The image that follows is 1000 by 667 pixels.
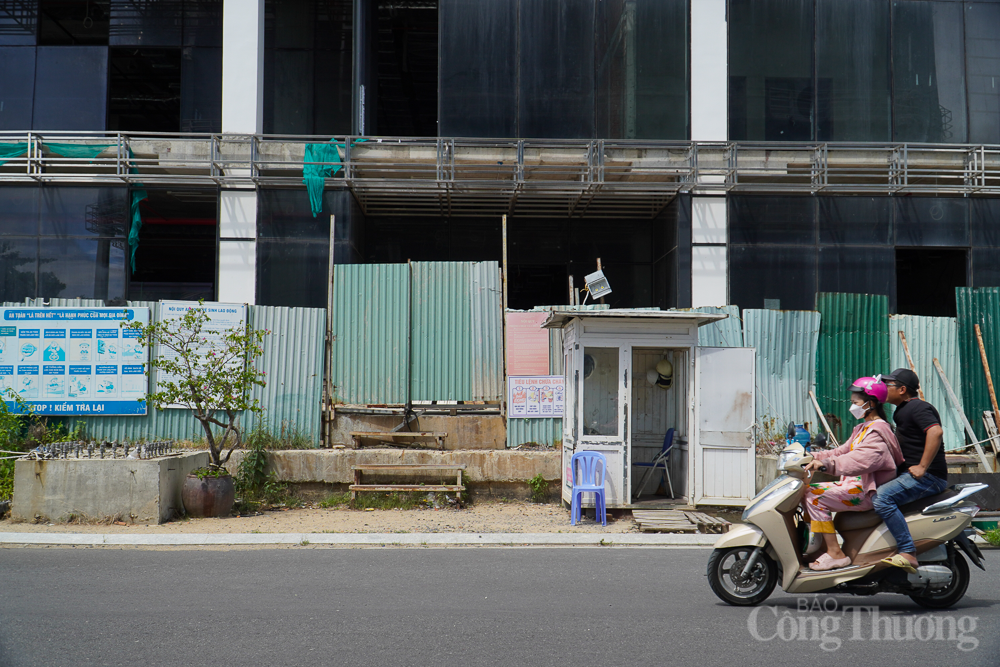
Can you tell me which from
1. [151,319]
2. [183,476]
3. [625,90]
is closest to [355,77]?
[625,90]

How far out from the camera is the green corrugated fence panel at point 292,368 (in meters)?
12.8

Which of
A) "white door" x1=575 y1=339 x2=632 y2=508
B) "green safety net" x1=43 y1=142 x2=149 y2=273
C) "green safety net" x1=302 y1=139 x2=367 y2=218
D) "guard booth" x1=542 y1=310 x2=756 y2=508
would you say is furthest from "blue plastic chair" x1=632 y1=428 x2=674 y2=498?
"green safety net" x1=43 y1=142 x2=149 y2=273

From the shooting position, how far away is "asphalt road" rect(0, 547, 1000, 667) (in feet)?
16.7

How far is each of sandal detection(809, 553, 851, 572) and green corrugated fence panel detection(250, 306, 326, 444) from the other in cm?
866

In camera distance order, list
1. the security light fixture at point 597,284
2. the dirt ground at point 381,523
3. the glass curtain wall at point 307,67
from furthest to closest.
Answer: the glass curtain wall at point 307,67 < the security light fixture at point 597,284 < the dirt ground at point 381,523

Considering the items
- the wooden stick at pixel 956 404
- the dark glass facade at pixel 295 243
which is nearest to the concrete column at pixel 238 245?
the dark glass facade at pixel 295 243

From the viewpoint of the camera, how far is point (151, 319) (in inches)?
507

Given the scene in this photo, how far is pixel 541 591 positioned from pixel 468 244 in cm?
1247

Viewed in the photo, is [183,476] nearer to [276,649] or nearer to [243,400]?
[243,400]

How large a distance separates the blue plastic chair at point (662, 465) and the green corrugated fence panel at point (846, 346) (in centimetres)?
303

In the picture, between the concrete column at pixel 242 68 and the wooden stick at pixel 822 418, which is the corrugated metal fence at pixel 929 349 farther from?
the concrete column at pixel 242 68

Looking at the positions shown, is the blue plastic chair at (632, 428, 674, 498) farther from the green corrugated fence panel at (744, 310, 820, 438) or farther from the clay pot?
the clay pot

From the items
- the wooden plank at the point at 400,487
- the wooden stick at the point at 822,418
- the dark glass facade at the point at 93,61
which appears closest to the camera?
the wooden plank at the point at 400,487

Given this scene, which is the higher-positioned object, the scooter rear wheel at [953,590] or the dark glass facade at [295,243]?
the dark glass facade at [295,243]
